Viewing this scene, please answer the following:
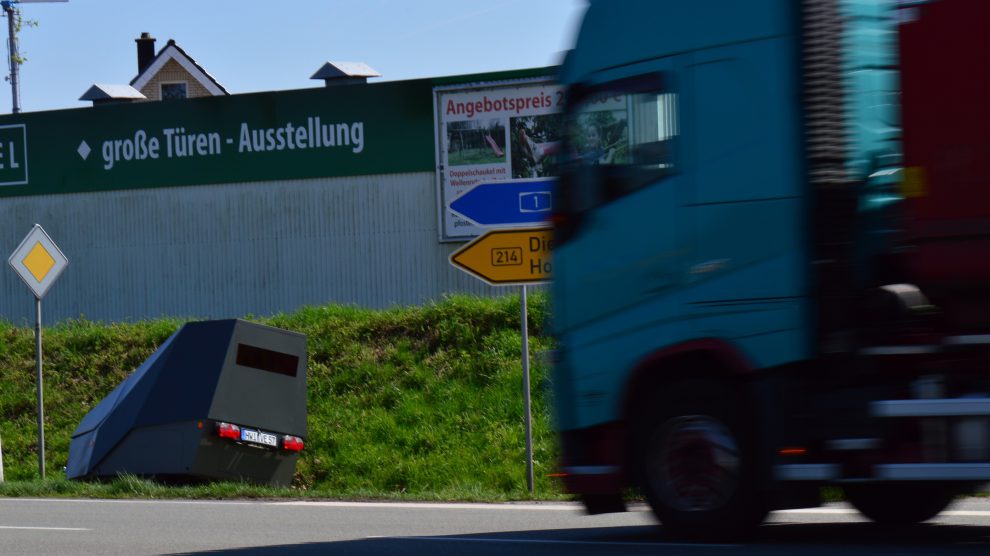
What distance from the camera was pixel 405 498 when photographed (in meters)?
14.9

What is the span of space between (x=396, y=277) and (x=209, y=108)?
5.24 m

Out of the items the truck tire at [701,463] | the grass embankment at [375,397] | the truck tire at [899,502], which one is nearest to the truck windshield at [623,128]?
the truck tire at [701,463]

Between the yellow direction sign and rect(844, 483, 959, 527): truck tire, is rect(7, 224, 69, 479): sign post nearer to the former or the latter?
the yellow direction sign

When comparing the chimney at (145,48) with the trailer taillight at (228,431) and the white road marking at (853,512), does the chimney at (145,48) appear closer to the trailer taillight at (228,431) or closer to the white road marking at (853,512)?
the trailer taillight at (228,431)

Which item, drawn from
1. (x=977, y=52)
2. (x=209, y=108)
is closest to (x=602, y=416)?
(x=977, y=52)

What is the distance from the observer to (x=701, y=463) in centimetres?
932

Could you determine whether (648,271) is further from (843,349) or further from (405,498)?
(405,498)

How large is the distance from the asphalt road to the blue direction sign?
274 centimetres

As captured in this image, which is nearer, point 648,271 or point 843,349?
point 843,349

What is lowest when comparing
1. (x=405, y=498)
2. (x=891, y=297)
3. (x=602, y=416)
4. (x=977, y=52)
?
(x=405, y=498)

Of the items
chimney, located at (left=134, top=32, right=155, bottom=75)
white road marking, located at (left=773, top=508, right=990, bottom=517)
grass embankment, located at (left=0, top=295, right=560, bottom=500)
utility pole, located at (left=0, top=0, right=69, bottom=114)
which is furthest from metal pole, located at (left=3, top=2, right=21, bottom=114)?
white road marking, located at (left=773, top=508, right=990, bottom=517)

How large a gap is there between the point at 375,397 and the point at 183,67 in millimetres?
33078

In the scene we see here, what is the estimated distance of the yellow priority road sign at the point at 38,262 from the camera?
1875 cm

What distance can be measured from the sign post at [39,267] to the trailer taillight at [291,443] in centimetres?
317
